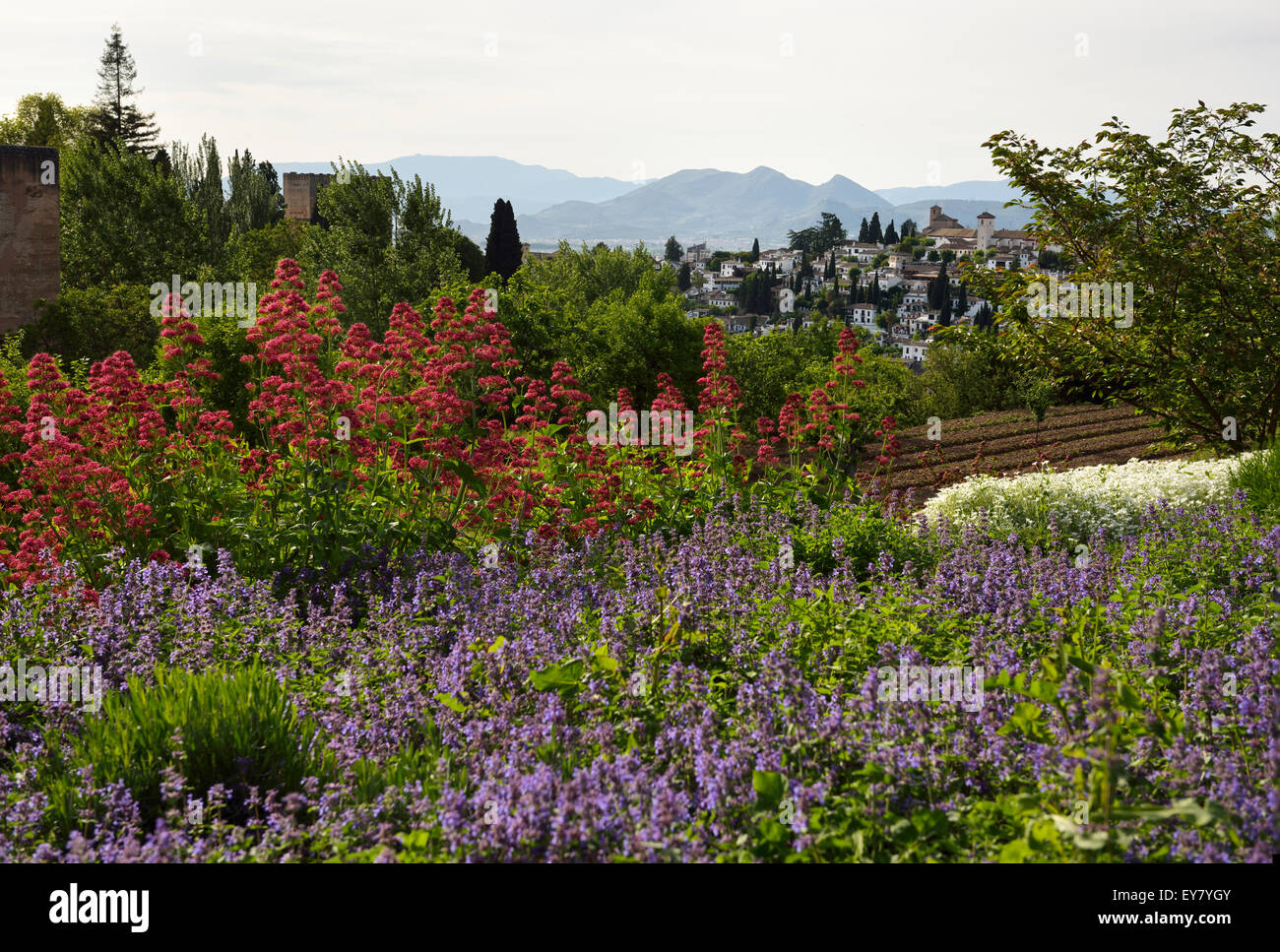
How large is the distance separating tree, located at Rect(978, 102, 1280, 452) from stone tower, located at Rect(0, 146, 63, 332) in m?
22.1

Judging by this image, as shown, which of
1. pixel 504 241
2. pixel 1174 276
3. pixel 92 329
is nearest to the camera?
pixel 1174 276

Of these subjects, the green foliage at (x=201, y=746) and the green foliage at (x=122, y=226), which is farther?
the green foliage at (x=122, y=226)

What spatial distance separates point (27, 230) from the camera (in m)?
24.1

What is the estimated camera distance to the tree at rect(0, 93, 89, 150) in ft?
150

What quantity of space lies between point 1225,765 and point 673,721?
5.64ft

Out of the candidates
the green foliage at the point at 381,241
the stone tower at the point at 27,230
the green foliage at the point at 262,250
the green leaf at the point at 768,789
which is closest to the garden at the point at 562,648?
the green leaf at the point at 768,789

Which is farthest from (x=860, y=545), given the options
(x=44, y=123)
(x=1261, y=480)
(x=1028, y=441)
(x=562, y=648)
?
(x=44, y=123)

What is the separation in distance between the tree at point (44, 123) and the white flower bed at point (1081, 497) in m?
47.5

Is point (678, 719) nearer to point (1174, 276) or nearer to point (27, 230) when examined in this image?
point (1174, 276)

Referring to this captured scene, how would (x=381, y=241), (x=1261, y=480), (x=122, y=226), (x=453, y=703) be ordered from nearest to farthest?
(x=453, y=703) < (x=1261, y=480) < (x=381, y=241) < (x=122, y=226)

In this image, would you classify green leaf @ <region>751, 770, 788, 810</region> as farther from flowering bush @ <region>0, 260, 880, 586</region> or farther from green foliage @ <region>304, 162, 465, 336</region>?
green foliage @ <region>304, 162, 465, 336</region>

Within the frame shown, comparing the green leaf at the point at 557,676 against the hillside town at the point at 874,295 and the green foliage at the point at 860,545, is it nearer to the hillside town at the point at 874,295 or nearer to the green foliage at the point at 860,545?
the green foliage at the point at 860,545

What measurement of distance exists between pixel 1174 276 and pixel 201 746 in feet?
36.8

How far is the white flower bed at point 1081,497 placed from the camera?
789 cm
